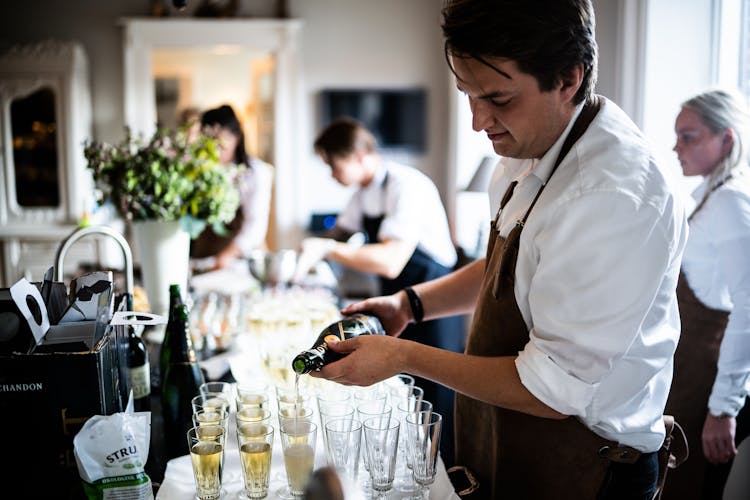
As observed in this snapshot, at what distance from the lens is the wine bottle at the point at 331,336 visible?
116cm

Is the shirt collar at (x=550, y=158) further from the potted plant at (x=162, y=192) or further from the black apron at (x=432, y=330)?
the black apron at (x=432, y=330)

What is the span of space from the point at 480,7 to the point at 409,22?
5.09 m

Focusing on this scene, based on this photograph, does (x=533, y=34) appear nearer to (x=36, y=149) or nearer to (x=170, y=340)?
(x=170, y=340)

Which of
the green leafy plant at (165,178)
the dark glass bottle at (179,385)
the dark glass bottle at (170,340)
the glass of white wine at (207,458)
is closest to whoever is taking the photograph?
the glass of white wine at (207,458)

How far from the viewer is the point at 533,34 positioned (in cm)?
101

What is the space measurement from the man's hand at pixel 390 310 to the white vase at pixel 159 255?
834mm

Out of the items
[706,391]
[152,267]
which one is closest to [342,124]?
[152,267]

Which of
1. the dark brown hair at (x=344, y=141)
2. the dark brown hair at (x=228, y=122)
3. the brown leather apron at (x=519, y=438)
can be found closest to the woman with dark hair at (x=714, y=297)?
the brown leather apron at (x=519, y=438)

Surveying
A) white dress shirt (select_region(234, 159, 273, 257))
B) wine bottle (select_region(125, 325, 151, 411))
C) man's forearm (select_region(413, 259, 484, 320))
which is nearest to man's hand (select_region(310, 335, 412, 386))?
man's forearm (select_region(413, 259, 484, 320))

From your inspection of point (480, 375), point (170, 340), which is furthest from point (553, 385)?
point (170, 340)

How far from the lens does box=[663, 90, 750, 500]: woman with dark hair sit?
1744 millimetres

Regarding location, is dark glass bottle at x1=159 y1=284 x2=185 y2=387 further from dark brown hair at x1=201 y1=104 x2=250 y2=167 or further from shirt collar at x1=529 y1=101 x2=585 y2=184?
dark brown hair at x1=201 y1=104 x2=250 y2=167

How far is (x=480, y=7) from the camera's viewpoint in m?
1.04

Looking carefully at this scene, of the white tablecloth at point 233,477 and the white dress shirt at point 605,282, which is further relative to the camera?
the white tablecloth at point 233,477
